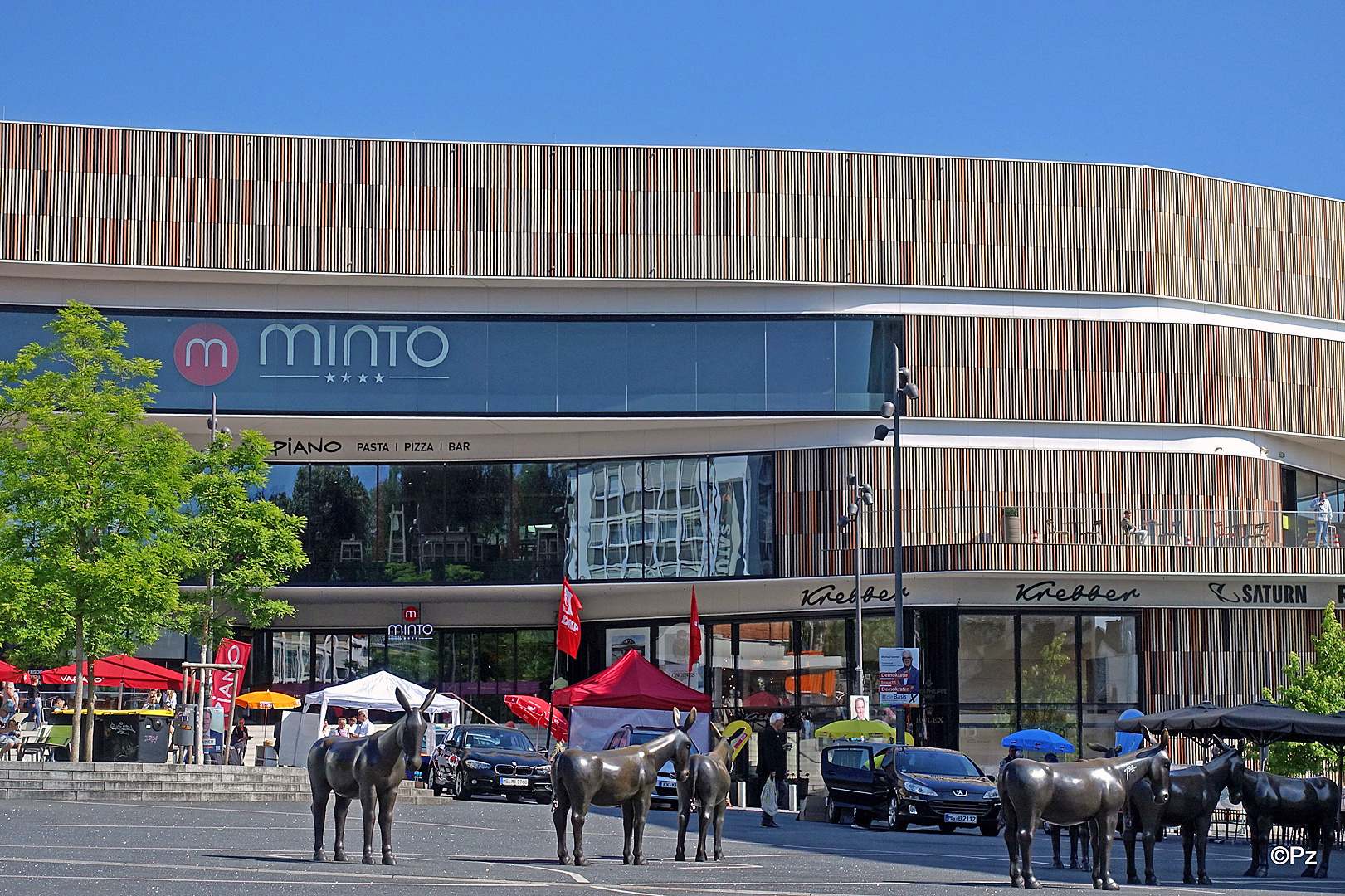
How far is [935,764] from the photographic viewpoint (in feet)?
87.7

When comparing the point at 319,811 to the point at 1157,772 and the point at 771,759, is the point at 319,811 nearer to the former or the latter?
the point at 1157,772

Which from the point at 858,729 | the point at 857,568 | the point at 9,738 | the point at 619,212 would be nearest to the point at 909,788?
the point at 858,729

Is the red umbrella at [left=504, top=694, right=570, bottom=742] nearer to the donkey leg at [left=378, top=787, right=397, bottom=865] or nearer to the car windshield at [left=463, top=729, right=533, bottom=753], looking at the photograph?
the car windshield at [left=463, top=729, right=533, bottom=753]

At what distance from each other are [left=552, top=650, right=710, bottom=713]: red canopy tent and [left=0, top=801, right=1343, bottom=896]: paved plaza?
335 cm

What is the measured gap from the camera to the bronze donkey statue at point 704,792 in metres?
16.2

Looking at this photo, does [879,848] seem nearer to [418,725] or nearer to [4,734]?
[418,725]

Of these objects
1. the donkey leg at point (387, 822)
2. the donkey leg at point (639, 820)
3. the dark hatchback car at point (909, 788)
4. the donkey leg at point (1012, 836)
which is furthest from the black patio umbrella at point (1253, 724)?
the donkey leg at point (387, 822)

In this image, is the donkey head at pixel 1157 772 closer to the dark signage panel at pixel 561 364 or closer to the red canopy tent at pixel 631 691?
the red canopy tent at pixel 631 691

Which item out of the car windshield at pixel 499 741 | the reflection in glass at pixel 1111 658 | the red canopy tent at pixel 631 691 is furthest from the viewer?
the reflection in glass at pixel 1111 658

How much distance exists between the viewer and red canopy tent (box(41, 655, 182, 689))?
38438 millimetres

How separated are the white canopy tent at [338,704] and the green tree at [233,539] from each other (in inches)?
106

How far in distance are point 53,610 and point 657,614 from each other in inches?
690

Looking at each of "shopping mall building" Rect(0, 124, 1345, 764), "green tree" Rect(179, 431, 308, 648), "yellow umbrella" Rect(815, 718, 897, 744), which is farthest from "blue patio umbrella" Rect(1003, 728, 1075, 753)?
"green tree" Rect(179, 431, 308, 648)

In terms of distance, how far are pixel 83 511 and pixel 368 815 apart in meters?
19.7
